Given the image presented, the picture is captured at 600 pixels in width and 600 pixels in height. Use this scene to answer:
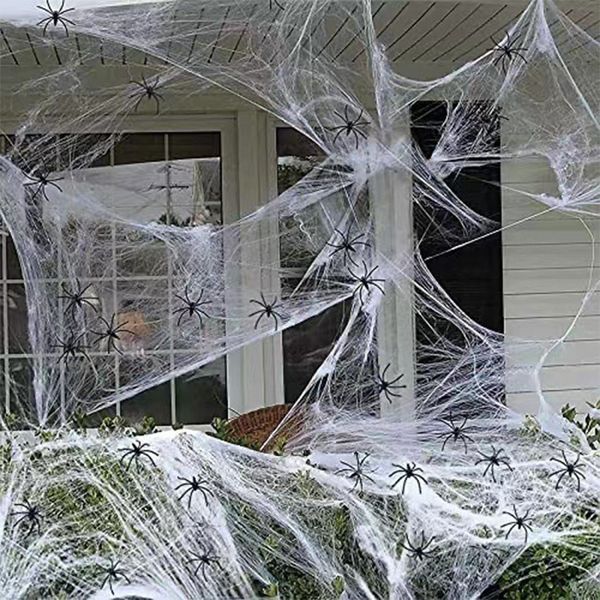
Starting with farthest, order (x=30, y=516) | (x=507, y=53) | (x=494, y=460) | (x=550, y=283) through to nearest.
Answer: (x=550, y=283)
(x=507, y=53)
(x=494, y=460)
(x=30, y=516)

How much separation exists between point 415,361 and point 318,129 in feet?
4.46

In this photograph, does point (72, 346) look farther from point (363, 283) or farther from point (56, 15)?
point (56, 15)

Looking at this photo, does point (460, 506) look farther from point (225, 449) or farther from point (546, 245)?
point (546, 245)

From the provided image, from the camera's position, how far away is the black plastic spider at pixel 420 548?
2539 mm

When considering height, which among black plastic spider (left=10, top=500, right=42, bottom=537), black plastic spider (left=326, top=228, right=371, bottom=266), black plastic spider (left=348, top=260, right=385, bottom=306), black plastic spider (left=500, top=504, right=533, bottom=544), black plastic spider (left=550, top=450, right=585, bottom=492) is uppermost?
black plastic spider (left=326, top=228, right=371, bottom=266)

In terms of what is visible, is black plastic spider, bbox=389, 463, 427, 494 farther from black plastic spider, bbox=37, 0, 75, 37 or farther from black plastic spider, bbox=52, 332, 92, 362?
black plastic spider, bbox=37, 0, 75, 37

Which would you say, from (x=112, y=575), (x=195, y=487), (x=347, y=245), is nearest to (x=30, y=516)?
(x=112, y=575)

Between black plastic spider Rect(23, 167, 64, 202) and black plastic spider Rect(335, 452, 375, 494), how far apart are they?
5.08 ft

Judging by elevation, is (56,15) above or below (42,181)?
above

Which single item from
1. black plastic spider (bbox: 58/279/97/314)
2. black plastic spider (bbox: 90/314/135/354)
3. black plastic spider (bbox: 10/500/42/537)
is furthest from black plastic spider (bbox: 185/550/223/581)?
black plastic spider (bbox: 90/314/135/354)

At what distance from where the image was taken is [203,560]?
241cm

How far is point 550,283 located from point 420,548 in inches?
85.7

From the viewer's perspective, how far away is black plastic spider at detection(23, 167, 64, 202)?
316 cm

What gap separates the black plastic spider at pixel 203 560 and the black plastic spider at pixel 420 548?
0.59 metres
